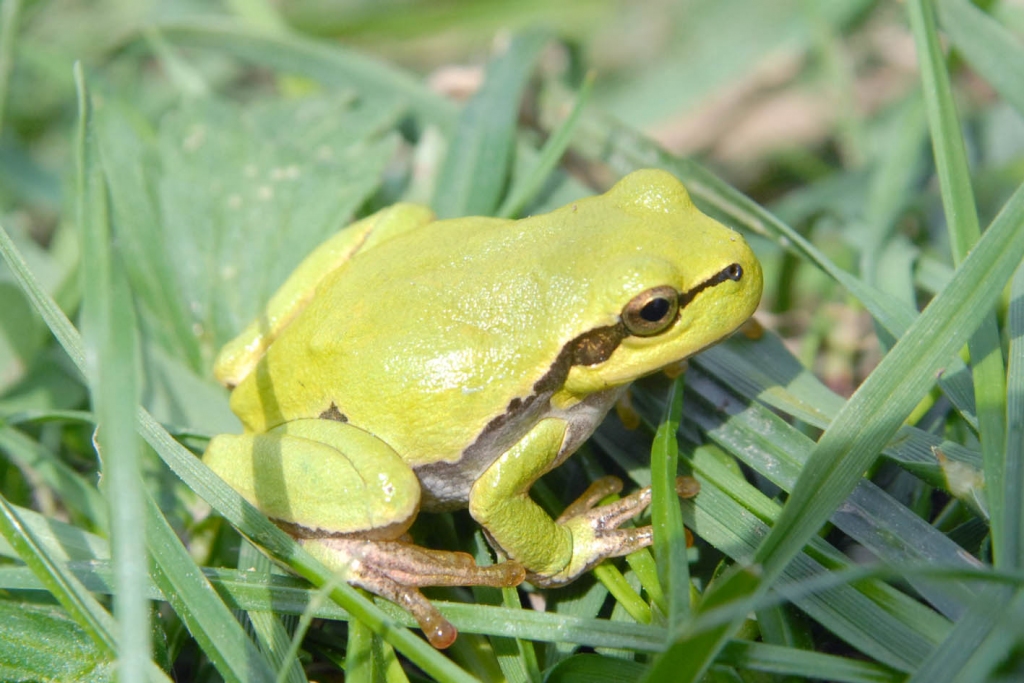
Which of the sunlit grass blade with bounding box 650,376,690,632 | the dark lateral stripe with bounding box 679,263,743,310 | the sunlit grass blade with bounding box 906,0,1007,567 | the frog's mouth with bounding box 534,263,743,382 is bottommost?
the sunlit grass blade with bounding box 650,376,690,632

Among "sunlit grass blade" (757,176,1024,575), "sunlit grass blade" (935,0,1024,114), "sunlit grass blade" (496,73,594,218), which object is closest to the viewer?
"sunlit grass blade" (757,176,1024,575)

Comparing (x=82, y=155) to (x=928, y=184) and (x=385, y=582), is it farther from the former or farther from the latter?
(x=928, y=184)

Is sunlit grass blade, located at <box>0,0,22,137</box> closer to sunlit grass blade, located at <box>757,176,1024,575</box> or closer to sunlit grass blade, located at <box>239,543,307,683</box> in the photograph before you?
sunlit grass blade, located at <box>239,543,307,683</box>

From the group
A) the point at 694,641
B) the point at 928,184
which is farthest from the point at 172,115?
the point at 928,184

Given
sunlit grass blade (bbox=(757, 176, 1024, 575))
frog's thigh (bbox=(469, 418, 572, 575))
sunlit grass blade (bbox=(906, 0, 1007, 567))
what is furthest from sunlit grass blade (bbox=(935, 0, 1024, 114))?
frog's thigh (bbox=(469, 418, 572, 575))

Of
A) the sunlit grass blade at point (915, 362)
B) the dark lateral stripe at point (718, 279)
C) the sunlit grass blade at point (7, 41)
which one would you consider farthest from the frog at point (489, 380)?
the sunlit grass blade at point (7, 41)
